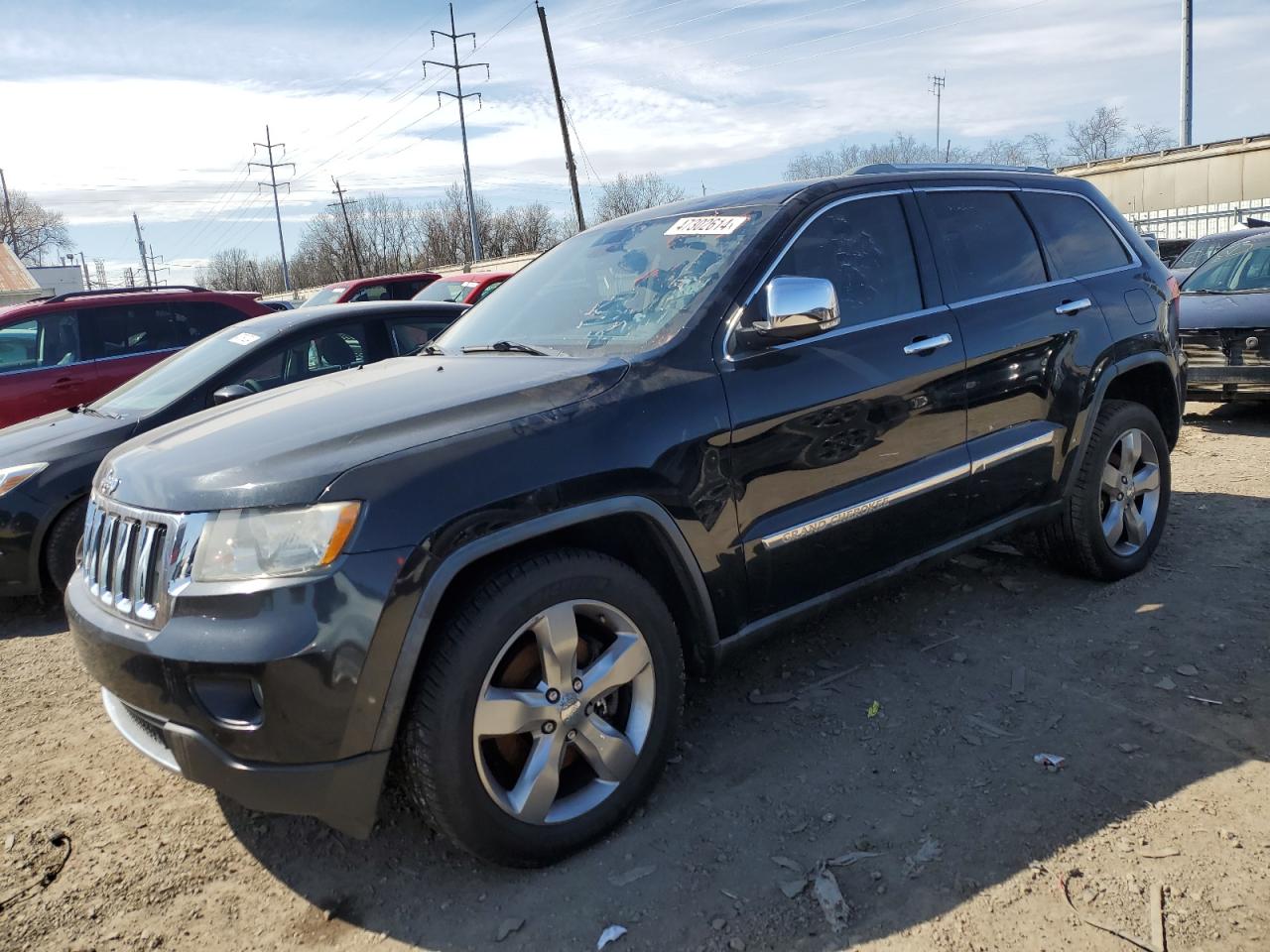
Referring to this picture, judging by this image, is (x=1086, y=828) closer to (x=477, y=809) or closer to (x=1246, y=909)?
(x=1246, y=909)

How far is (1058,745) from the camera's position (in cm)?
304

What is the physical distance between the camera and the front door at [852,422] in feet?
9.69

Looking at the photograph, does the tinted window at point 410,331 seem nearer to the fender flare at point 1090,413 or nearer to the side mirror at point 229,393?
the side mirror at point 229,393

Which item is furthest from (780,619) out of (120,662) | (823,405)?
(120,662)

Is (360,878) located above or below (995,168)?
below

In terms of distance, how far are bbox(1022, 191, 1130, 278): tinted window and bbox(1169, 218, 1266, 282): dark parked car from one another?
5435 millimetres

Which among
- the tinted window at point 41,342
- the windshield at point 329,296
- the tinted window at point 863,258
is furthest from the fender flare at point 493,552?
the windshield at point 329,296

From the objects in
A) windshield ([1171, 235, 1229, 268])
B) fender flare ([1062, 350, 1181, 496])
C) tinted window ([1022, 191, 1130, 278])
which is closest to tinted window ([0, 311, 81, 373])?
tinted window ([1022, 191, 1130, 278])

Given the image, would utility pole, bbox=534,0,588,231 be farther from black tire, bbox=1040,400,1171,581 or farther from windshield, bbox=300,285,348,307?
black tire, bbox=1040,400,1171,581

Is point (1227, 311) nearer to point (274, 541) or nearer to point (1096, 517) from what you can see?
point (1096, 517)

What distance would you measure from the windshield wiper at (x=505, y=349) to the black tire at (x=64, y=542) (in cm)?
273

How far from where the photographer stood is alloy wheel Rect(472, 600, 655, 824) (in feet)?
7.99

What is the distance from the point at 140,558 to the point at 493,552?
3.09 ft

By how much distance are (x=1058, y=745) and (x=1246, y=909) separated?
2.68 feet
